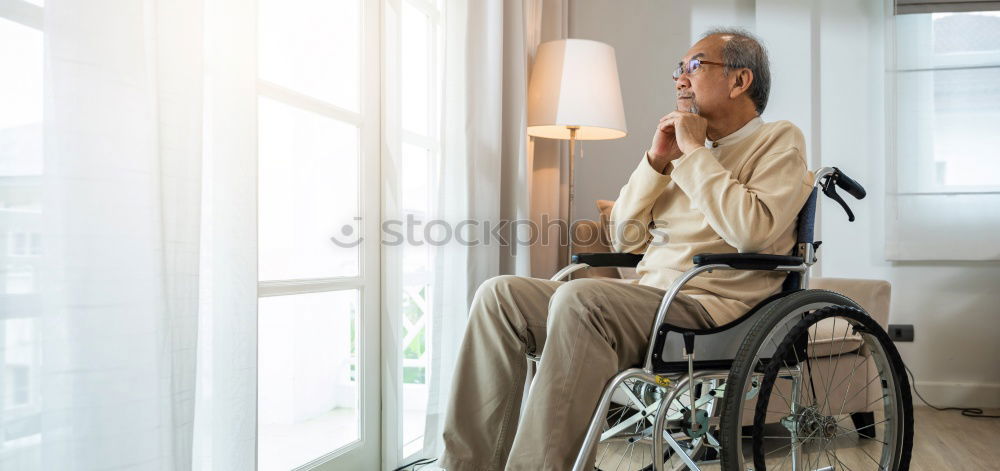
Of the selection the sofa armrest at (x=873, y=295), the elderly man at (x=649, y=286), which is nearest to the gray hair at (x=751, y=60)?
the elderly man at (x=649, y=286)

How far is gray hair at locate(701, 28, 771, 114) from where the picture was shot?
171cm

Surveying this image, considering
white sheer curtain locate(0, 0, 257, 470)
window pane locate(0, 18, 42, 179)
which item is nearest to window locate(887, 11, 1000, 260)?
white sheer curtain locate(0, 0, 257, 470)

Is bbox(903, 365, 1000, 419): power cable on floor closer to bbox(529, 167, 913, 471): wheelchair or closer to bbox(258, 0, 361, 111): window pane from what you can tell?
bbox(529, 167, 913, 471): wheelchair

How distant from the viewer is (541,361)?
1254mm

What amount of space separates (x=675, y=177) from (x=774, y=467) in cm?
112

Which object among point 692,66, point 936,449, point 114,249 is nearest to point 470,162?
point 692,66

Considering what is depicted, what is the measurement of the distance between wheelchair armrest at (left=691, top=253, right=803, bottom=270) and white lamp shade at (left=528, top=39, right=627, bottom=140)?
50.8 inches

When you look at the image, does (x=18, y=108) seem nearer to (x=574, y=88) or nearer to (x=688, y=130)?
(x=688, y=130)

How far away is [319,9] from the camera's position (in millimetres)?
1756

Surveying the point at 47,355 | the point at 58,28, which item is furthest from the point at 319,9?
the point at 47,355

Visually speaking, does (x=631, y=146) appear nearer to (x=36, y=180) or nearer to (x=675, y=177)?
(x=675, y=177)

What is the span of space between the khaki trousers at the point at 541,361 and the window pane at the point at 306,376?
44 centimetres

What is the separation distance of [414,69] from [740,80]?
3.17ft

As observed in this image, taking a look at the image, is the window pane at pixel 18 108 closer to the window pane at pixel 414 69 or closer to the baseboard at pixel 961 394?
the window pane at pixel 414 69
